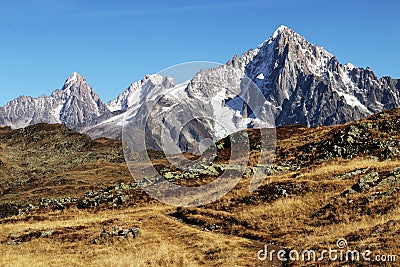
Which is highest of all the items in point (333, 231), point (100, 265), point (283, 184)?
point (283, 184)

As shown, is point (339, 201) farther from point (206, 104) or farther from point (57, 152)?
point (57, 152)

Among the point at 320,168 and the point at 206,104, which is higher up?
the point at 206,104

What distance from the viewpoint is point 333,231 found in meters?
29.8

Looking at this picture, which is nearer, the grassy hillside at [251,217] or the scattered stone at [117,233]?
the grassy hillside at [251,217]

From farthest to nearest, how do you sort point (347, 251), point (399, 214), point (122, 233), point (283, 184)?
1. point (283, 184)
2. point (122, 233)
3. point (399, 214)
4. point (347, 251)

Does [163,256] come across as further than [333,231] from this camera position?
No

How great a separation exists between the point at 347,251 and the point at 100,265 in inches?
573

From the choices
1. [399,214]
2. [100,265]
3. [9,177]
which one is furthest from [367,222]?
[9,177]

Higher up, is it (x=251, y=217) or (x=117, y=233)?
(x=251, y=217)

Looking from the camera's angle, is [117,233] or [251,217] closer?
[117,233]

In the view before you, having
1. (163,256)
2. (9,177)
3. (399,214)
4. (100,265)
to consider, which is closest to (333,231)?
(399,214)

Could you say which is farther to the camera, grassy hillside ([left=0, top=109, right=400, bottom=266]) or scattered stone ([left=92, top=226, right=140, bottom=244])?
scattered stone ([left=92, top=226, right=140, bottom=244])

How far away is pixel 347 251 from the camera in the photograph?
78.1ft

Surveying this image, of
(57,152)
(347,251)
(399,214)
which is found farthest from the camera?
(57,152)
